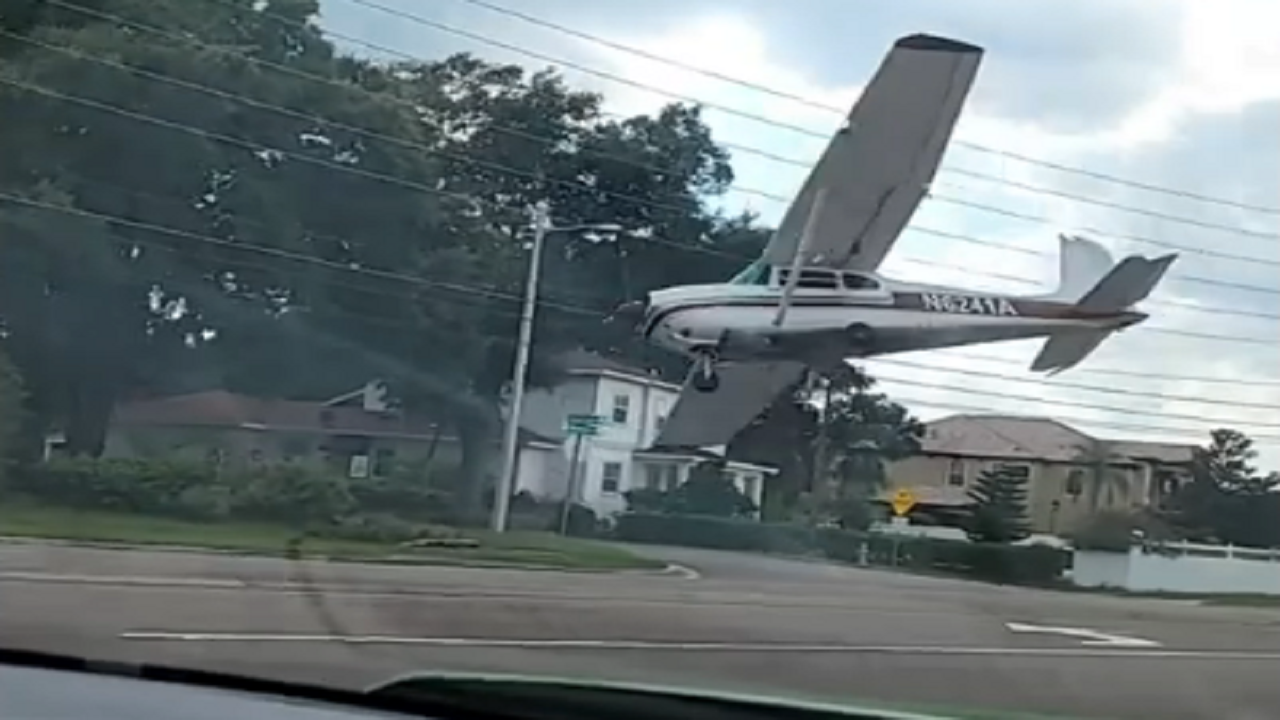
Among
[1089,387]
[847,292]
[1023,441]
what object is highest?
[847,292]

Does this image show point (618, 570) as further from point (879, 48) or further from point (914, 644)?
point (879, 48)

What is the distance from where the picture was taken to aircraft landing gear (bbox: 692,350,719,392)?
3.87 metres

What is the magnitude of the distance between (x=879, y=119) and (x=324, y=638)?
144 cm

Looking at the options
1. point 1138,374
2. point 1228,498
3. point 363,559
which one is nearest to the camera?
point 1228,498

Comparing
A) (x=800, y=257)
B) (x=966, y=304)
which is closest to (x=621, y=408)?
(x=800, y=257)

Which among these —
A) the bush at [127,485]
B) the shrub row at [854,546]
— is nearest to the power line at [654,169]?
the shrub row at [854,546]

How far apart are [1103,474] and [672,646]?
0.84 m

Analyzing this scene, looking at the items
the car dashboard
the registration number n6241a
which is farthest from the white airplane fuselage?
the car dashboard

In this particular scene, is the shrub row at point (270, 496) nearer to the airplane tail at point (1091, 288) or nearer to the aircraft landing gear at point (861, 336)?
the aircraft landing gear at point (861, 336)

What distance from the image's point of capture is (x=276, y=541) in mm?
4324

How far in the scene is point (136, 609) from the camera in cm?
414

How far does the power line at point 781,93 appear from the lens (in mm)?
3506

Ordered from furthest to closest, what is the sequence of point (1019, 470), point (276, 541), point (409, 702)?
point (276, 541), point (1019, 470), point (409, 702)

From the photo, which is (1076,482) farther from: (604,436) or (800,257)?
(604,436)
